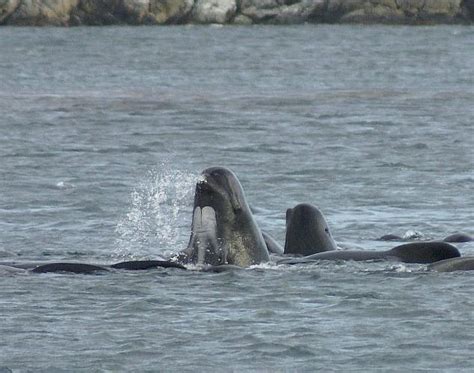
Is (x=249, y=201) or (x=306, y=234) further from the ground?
(x=306, y=234)

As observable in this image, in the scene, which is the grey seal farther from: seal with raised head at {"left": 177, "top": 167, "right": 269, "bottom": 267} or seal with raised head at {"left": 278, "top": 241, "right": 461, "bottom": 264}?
seal with raised head at {"left": 177, "top": 167, "right": 269, "bottom": 267}

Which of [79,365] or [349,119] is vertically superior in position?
[79,365]

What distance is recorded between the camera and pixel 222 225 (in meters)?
17.5

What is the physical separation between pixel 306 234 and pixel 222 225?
1.94 meters

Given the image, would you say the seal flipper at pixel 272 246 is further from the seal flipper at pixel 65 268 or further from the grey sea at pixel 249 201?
the seal flipper at pixel 65 268

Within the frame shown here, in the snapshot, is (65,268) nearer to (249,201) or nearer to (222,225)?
(222,225)

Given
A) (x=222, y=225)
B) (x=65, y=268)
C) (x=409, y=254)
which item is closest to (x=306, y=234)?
(x=409, y=254)

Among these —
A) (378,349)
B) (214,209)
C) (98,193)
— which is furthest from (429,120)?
(378,349)

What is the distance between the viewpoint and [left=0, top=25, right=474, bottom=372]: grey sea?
14312 millimetres

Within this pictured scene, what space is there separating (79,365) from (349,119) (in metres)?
27.4

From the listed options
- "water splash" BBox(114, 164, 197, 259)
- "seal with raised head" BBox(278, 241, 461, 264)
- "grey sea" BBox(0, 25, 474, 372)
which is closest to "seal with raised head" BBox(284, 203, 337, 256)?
"seal with raised head" BBox(278, 241, 461, 264)

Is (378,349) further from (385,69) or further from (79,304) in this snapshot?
(385,69)

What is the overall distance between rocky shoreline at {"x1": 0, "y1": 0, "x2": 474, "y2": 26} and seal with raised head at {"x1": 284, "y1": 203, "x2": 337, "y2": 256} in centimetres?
8786

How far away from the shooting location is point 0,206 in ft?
79.6
